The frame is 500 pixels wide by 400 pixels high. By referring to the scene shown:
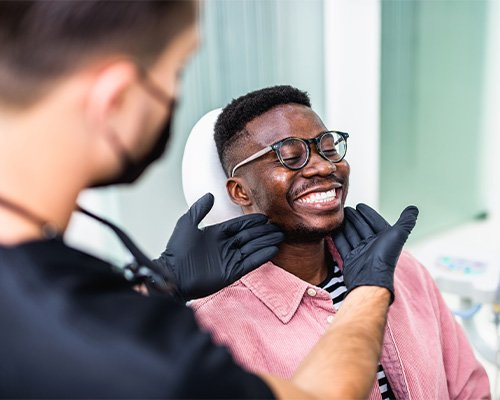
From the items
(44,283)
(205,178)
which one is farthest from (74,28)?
(205,178)

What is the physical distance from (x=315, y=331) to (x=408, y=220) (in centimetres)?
34

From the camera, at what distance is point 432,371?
1.18 metres

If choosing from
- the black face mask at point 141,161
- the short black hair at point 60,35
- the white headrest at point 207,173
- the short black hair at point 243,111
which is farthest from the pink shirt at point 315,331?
the short black hair at point 60,35

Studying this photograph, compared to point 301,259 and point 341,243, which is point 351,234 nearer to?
point 341,243

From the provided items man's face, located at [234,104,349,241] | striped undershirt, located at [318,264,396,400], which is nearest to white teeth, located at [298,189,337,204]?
man's face, located at [234,104,349,241]

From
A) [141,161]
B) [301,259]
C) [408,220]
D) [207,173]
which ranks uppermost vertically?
[141,161]

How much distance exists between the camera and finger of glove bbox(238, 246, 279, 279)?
115cm

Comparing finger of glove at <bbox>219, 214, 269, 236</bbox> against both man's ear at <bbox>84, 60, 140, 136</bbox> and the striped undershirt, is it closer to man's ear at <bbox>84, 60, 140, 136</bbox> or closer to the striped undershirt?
the striped undershirt

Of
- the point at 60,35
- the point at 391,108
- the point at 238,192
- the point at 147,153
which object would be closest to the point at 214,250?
the point at 238,192

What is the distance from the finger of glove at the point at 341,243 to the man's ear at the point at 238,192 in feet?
0.75

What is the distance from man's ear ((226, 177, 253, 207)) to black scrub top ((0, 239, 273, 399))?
0.81 metres

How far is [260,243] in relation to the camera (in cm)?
118

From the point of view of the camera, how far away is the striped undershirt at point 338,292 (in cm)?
114

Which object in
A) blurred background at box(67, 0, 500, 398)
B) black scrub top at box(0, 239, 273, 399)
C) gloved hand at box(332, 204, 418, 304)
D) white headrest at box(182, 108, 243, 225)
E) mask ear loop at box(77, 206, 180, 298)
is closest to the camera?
black scrub top at box(0, 239, 273, 399)
